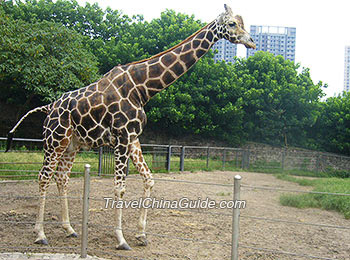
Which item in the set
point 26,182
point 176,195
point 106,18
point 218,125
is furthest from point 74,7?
point 176,195

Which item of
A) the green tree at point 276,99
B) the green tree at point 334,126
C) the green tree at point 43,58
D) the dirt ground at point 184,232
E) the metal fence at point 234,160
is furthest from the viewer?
the green tree at point 334,126

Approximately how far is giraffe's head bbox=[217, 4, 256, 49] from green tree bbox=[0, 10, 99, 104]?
25.1 feet

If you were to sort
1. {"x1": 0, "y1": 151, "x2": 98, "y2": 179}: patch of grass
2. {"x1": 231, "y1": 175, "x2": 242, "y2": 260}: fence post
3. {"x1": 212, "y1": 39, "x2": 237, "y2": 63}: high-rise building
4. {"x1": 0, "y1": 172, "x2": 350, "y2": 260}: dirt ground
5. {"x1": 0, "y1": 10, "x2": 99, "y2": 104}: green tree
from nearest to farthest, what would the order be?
{"x1": 231, "y1": 175, "x2": 242, "y2": 260}: fence post < {"x1": 0, "y1": 172, "x2": 350, "y2": 260}: dirt ground < {"x1": 0, "y1": 151, "x2": 98, "y2": 179}: patch of grass < {"x1": 0, "y1": 10, "x2": 99, "y2": 104}: green tree < {"x1": 212, "y1": 39, "x2": 237, "y2": 63}: high-rise building

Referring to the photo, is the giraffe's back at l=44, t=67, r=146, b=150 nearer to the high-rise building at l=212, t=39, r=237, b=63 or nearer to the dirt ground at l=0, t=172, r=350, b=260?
the dirt ground at l=0, t=172, r=350, b=260

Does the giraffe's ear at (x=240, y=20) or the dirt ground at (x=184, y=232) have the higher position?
the giraffe's ear at (x=240, y=20)

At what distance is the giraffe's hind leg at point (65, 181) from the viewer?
4.76m

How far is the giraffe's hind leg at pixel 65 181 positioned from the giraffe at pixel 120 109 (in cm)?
1

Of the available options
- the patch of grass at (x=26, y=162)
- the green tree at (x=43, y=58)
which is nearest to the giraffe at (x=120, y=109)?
the patch of grass at (x=26, y=162)

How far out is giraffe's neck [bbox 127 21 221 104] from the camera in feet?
15.3

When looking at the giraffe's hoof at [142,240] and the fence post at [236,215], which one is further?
the giraffe's hoof at [142,240]

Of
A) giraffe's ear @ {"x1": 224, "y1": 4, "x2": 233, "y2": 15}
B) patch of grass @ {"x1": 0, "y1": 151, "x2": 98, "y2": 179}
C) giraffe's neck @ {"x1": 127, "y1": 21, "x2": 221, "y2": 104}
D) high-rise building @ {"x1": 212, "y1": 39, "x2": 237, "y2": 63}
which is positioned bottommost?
patch of grass @ {"x1": 0, "y1": 151, "x2": 98, "y2": 179}

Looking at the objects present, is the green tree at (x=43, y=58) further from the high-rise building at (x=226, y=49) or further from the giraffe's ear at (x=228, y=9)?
the high-rise building at (x=226, y=49)

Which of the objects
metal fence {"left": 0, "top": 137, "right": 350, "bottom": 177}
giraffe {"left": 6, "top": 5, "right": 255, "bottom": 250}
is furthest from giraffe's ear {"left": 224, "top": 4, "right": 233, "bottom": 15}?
metal fence {"left": 0, "top": 137, "right": 350, "bottom": 177}

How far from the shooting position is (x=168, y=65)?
4.71m
